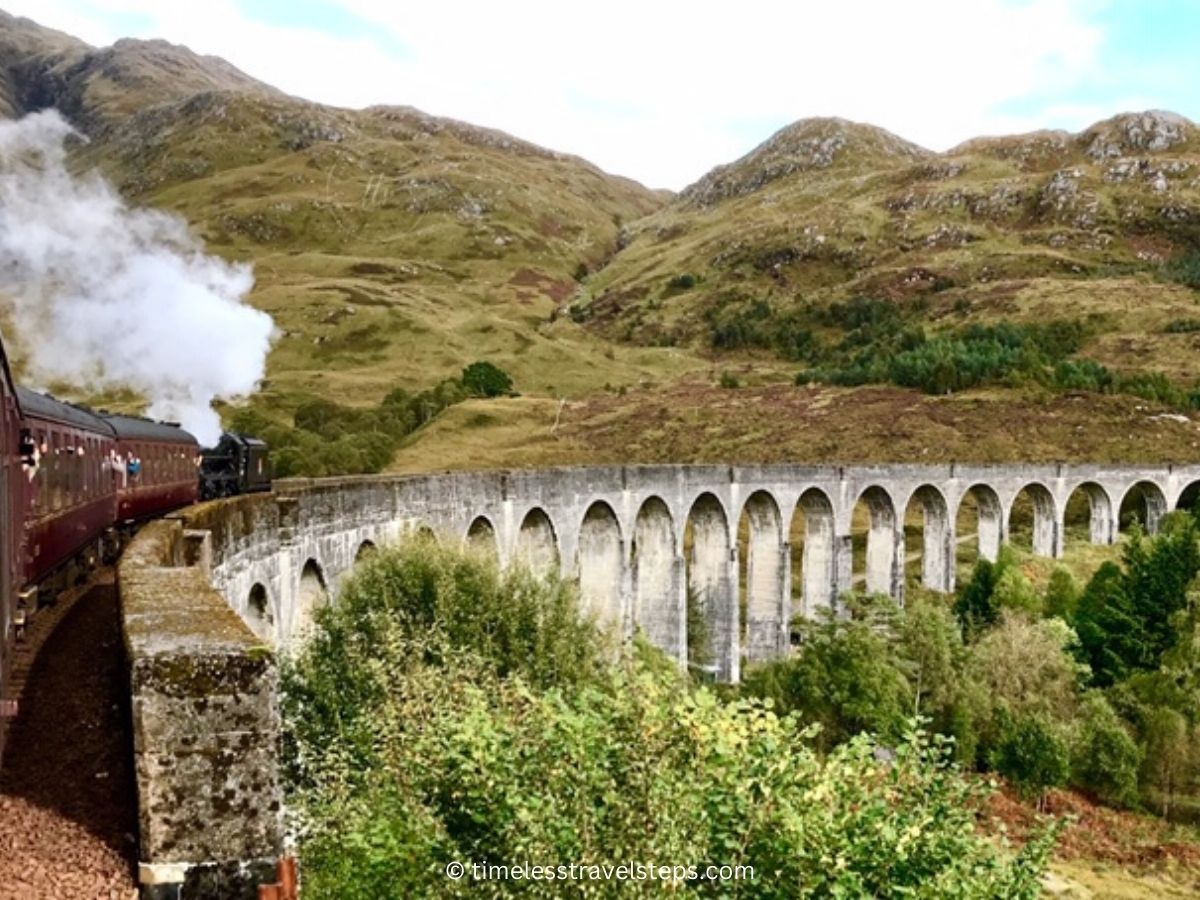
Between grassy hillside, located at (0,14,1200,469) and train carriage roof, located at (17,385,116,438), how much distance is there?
46807 millimetres

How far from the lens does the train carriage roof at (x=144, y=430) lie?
2103 centimetres

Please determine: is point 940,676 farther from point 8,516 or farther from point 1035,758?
point 8,516

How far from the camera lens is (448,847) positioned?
9281 millimetres

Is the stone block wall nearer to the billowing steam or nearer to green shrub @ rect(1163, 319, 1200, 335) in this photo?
the billowing steam

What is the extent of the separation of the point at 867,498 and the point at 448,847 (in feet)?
162

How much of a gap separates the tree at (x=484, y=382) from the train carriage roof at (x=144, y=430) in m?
66.1

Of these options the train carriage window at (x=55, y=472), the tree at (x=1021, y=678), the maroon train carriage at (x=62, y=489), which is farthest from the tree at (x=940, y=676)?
the train carriage window at (x=55, y=472)

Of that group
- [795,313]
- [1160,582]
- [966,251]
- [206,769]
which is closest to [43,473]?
[206,769]

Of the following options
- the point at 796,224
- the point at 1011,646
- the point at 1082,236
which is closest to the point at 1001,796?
the point at 1011,646

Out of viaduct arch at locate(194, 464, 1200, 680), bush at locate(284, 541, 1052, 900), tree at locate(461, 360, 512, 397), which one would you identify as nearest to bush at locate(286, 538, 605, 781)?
viaduct arch at locate(194, 464, 1200, 680)

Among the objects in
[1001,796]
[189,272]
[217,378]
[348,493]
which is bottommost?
[1001,796]

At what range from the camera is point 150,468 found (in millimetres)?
22875

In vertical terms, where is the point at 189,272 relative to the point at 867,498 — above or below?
above

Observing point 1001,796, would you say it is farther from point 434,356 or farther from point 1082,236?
point 1082,236
